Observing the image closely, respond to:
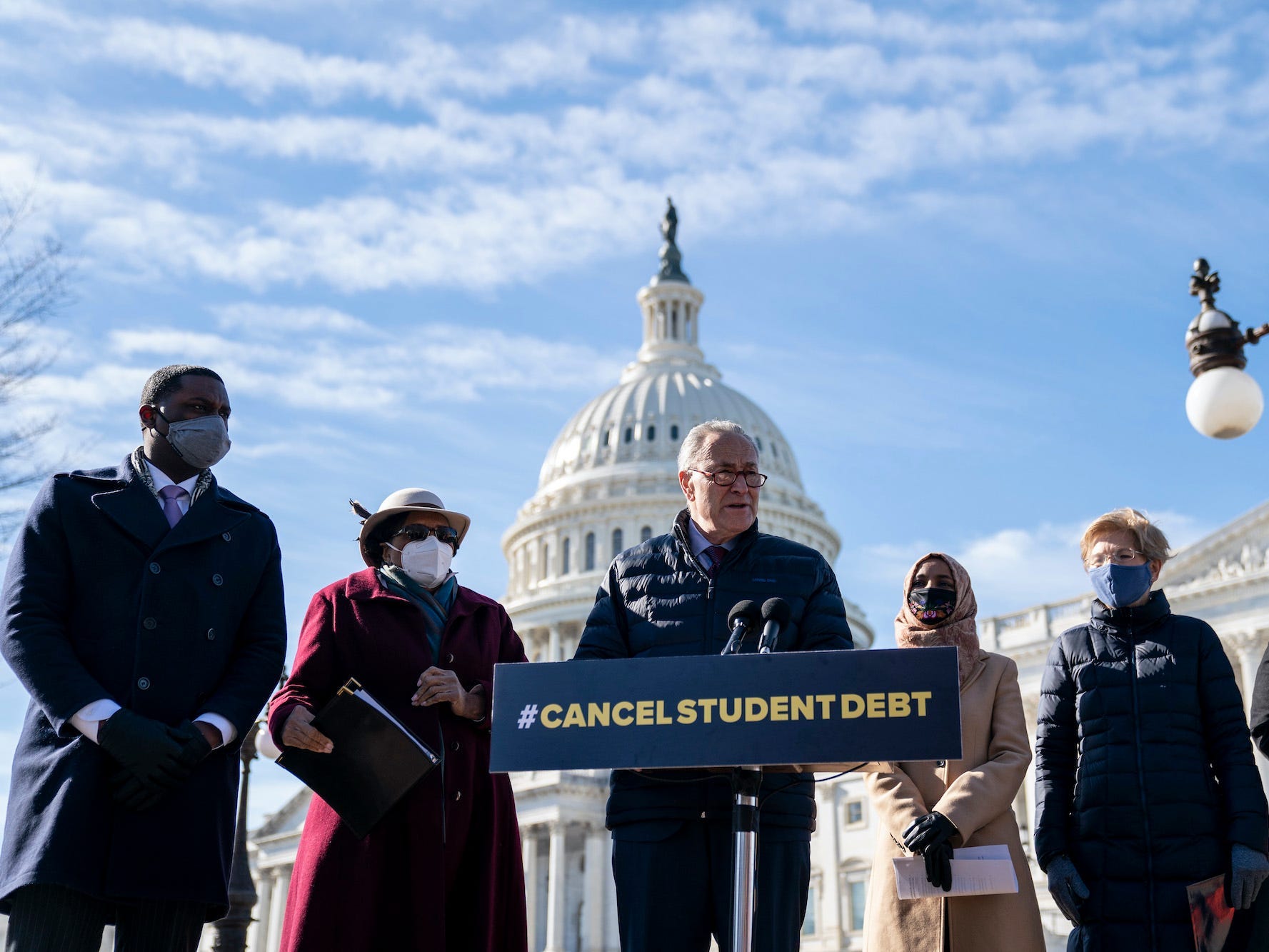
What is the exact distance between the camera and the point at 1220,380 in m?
10.7

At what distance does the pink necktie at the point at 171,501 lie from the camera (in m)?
6.61

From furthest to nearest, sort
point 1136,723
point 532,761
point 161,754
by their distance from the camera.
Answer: point 1136,723 → point 161,754 → point 532,761

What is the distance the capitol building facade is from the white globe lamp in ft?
101

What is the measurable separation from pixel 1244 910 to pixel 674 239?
339 feet

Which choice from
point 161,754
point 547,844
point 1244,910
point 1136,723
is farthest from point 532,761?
point 547,844

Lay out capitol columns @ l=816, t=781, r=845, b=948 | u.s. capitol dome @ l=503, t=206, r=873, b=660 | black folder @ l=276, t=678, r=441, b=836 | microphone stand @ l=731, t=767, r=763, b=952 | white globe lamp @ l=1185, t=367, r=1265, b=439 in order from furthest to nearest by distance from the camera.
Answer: u.s. capitol dome @ l=503, t=206, r=873, b=660 → capitol columns @ l=816, t=781, r=845, b=948 → white globe lamp @ l=1185, t=367, r=1265, b=439 → black folder @ l=276, t=678, r=441, b=836 → microphone stand @ l=731, t=767, r=763, b=952

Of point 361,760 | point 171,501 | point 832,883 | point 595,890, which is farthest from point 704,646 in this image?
point 595,890

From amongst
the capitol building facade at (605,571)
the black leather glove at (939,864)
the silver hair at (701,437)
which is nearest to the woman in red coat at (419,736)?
the silver hair at (701,437)

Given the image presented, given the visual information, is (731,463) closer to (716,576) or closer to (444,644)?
(716,576)

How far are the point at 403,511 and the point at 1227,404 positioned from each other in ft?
20.3


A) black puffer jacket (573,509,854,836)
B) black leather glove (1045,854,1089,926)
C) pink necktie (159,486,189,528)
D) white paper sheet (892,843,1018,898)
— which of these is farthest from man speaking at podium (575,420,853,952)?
pink necktie (159,486,189,528)

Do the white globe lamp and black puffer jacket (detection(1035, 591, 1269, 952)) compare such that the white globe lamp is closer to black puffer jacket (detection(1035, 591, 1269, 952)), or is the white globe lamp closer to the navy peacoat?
black puffer jacket (detection(1035, 591, 1269, 952))

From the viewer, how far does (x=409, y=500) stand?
295 inches

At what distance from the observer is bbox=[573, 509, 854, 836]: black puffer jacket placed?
6172mm
